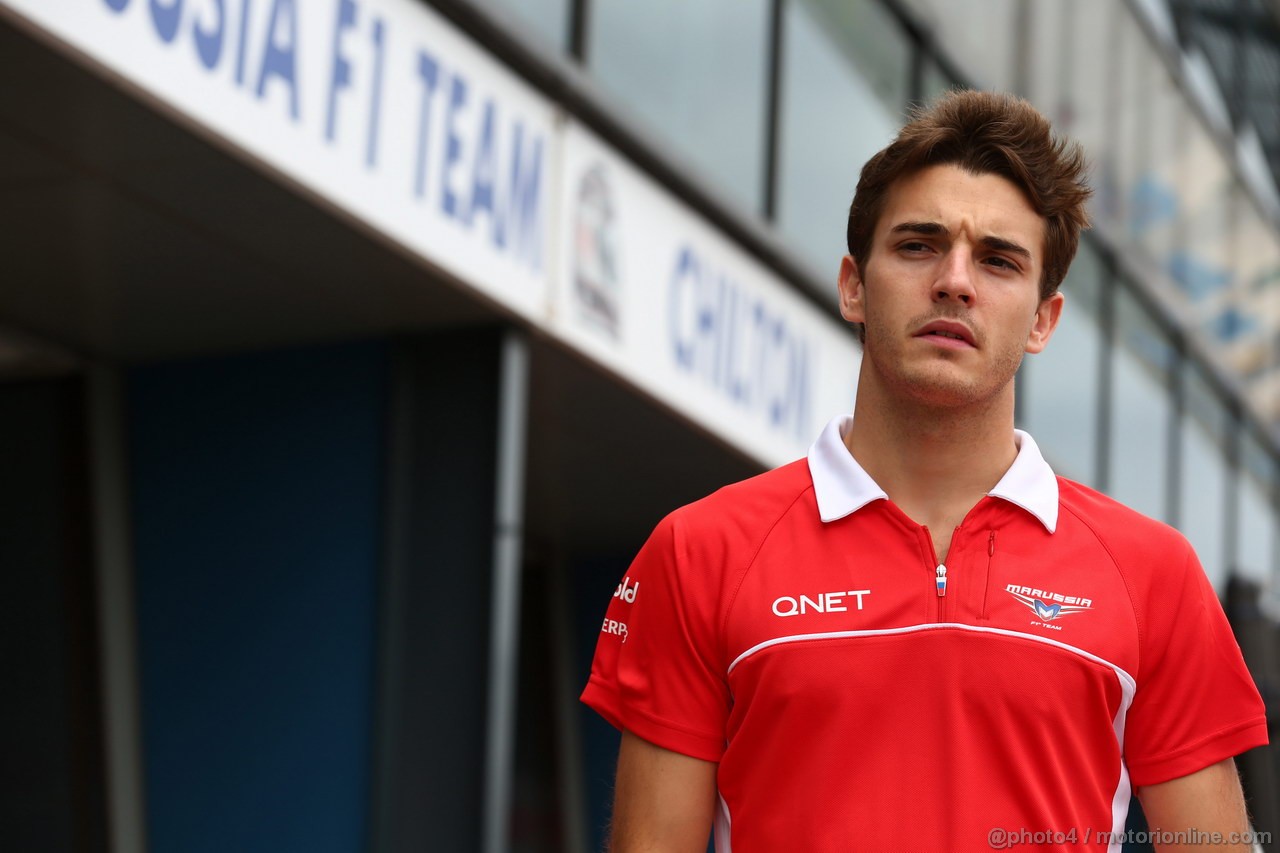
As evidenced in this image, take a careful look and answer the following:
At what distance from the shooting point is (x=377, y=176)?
6.14 m

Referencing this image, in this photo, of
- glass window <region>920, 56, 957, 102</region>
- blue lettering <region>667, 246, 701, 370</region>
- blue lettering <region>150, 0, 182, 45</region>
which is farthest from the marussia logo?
glass window <region>920, 56, 957, 102</region>

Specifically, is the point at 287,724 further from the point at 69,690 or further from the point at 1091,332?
the point at 1091,332

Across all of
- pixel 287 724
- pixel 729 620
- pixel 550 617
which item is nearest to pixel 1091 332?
pixel 550 617

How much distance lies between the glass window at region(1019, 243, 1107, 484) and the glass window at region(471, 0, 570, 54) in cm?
554

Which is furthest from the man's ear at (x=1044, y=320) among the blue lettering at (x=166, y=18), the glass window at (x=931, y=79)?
the glass window at (x=931, y=79)

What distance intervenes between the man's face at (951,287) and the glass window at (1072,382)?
30.6 feet

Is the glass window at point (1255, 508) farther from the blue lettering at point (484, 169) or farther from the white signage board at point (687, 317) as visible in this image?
the blue lettering at point (484, 169)

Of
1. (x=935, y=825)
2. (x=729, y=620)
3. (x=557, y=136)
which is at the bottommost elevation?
(x=935, y=825)

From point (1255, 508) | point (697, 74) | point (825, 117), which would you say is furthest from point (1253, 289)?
point (697, 74)

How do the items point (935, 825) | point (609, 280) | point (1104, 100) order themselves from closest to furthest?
point (935, 825) < point (609, 280) < point (1104, 100)

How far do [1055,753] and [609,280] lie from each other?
5.01 meters

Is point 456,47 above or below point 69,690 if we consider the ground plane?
above

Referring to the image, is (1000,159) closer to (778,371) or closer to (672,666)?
(672,666)

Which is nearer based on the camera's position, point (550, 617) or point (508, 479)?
point (508, 479)
